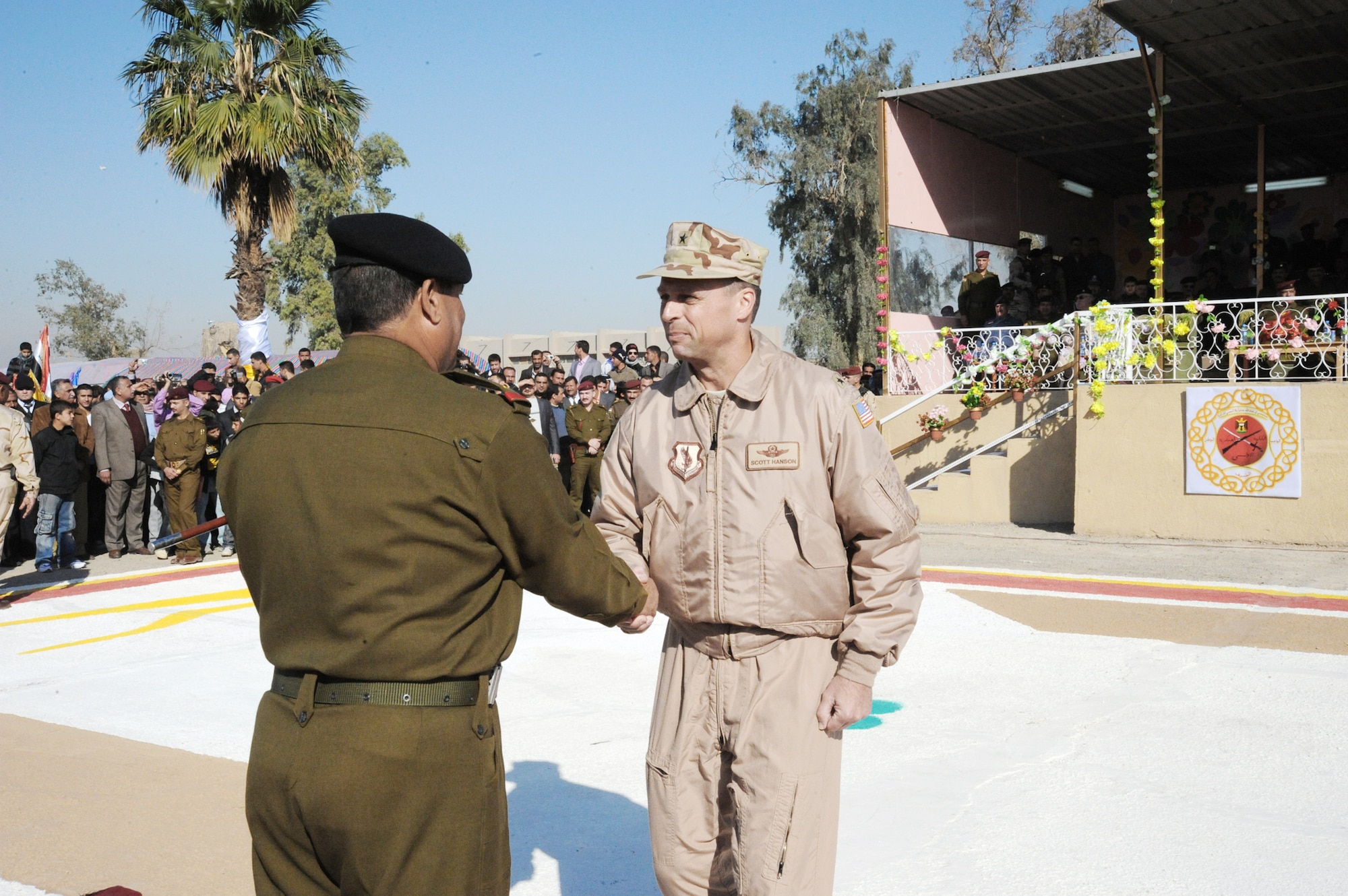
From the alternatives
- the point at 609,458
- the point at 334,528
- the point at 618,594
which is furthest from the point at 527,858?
the point at 334,528

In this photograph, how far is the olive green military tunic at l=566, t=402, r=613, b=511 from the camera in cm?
1419

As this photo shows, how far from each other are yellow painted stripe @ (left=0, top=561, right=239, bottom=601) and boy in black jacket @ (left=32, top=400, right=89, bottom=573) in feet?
2.23

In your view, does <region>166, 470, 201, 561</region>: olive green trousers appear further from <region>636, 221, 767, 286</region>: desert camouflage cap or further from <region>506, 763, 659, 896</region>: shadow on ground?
<region>636, 221, 767, 286</region>: desert camouflage cap

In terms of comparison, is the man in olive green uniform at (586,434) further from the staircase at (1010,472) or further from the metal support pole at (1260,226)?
the metal support pole at (1260,226)

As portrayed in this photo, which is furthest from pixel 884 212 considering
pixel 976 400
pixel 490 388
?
pixel 490 388

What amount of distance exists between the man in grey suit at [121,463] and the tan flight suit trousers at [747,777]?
11116 mm

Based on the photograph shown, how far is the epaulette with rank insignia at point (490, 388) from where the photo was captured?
221 cm

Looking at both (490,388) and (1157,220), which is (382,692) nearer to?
(490,388)

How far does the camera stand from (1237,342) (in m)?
11.6

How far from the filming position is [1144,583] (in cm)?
919

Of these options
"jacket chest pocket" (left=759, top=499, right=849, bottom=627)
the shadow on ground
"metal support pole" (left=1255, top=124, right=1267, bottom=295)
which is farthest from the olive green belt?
"metal support pole" (left=1255, top=124, right=1267, bottom=295)

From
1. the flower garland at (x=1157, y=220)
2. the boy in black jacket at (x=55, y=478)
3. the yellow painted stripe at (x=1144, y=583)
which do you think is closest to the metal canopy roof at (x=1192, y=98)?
the flower garland at (x=1157, y=220)

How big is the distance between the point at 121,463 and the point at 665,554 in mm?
11123

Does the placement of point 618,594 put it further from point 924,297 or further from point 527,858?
point 924,297
